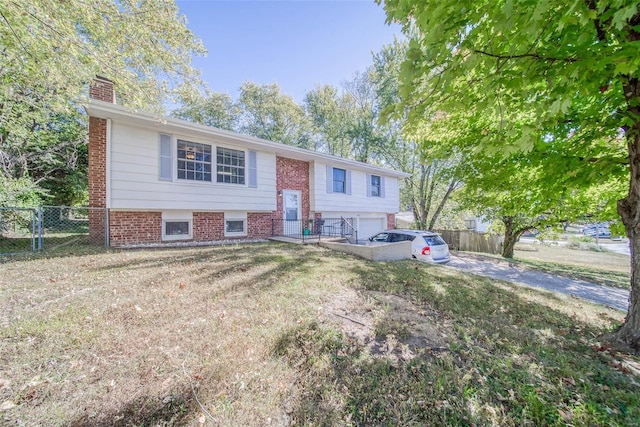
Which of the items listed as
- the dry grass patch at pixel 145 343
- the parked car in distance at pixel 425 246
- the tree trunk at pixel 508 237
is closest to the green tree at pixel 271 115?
the parked car in distance at pixel 425 246

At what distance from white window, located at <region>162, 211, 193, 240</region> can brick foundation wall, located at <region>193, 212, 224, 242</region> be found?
0.21 metres

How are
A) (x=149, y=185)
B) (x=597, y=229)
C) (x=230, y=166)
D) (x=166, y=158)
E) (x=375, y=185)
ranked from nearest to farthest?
(x=149, y=185), (x=166, y=158), (x=230, y=166), (x=375, y=185), (x=597, y=229)

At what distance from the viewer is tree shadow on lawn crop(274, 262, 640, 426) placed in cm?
207

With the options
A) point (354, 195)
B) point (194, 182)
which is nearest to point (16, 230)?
point (194, 182)

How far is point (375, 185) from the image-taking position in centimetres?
1633

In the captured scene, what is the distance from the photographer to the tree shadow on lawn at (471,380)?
207cm

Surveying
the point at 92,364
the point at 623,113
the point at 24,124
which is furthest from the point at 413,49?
the point at 24,124

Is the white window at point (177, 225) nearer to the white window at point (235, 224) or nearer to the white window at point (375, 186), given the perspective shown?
the white window at point (235, 224)

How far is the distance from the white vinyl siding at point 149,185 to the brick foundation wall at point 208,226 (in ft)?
1.29

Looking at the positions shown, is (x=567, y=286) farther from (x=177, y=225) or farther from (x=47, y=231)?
(x=47, y=231)

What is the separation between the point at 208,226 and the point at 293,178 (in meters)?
4.68

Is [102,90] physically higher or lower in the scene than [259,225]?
higher

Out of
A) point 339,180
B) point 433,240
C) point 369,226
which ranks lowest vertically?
point 433,240

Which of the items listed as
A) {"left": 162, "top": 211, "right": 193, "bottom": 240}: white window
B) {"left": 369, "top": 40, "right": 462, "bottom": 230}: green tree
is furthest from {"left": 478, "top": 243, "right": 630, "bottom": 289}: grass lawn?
{"left": 162, "top": 211, "right": 193, "bottom": 240}: white window
